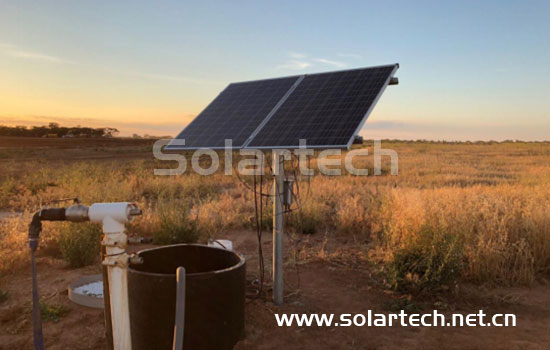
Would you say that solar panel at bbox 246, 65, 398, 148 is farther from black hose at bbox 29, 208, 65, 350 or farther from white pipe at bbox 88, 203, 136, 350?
black hose at bbox 29, 208, 65, 350

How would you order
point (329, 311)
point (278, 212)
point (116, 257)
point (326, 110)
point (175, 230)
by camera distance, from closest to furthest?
point (116, 257), point (278, 212), point (329, 311), point (326, 110), point (175, 230)

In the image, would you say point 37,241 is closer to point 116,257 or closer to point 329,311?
point 116,257

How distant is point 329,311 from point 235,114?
3.02 metres

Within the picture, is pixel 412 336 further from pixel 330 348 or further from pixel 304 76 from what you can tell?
pixel 304 76

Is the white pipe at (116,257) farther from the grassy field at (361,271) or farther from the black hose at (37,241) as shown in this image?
the grassy field at (361,271)

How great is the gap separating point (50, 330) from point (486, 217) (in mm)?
6509

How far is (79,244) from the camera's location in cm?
624

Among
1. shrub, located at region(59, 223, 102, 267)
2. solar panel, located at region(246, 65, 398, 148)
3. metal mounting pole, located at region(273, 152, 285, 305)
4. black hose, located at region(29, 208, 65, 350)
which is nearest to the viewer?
black hose, located at region(29, 208, 65, 350)

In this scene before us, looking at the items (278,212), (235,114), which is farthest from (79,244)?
(278,212)

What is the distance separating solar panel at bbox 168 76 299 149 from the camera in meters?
5.31

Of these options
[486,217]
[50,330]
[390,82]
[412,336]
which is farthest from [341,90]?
[50,330]

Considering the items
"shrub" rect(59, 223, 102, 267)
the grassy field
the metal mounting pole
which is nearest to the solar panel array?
the metal mounting pole

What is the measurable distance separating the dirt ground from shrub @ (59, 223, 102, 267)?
166mm

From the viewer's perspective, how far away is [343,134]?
436 cm
